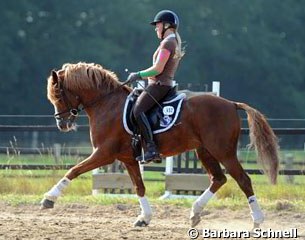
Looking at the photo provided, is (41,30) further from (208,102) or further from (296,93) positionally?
(208,102)

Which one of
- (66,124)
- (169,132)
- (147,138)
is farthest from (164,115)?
(66,124)

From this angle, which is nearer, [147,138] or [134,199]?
[147,138]

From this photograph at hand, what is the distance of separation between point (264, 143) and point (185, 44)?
3954 cm

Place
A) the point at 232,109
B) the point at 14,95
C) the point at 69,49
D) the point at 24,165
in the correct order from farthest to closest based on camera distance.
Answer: the point at 69,49 < the point at 14,95 < the point at 24,165 < the point at 232,109

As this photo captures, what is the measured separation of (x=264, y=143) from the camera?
37.0ft

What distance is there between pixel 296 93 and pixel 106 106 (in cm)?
4781

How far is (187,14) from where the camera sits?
6019 cm

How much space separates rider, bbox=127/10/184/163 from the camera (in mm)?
11219

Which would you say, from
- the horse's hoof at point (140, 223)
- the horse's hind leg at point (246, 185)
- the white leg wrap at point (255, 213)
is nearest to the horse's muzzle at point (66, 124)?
the horse's hoof at point (140, 223)

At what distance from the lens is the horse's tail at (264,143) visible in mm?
11227

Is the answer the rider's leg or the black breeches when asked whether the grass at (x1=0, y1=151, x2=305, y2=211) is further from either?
the black breeches

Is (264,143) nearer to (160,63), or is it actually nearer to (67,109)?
(160,63)

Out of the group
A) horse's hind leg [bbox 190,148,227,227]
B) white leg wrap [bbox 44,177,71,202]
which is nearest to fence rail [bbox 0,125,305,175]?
horse's hind leg [bbox 190,148,227,227]

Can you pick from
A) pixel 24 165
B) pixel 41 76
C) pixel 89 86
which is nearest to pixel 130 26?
pixel 41 76
